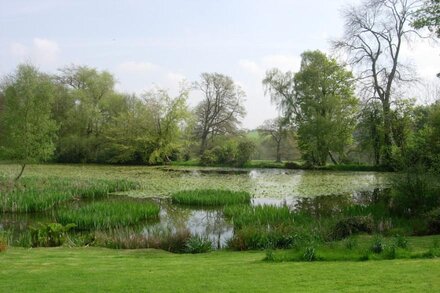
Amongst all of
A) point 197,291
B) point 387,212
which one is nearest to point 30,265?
point 197,291

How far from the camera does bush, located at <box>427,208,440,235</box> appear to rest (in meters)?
11.6

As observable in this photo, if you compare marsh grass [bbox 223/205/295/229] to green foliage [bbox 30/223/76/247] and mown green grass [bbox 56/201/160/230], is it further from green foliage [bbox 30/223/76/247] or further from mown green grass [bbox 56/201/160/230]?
green foliage [bbox 30/223/76/247]

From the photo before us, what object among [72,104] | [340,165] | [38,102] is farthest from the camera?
[72,104]

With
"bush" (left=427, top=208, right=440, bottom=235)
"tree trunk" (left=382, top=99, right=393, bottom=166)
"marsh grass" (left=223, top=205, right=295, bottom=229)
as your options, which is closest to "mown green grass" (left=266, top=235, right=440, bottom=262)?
"bush" (left=427, top=208, right=440, bottom=235)

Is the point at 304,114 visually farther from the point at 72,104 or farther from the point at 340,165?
the point at 72,104

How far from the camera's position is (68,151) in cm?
4856

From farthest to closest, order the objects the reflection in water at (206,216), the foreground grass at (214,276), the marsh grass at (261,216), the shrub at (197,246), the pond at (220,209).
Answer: the pond at (220,209) → the reflection in water at (206,216) → the marsh grass at (261,216) → the shrub at (197,246) → the foreground grass at (214,276)

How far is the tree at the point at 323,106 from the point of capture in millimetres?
38938

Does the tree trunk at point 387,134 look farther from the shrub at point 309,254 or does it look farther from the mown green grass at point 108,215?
the shrub at point 309,254

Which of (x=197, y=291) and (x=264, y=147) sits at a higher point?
(x=264, y=147)

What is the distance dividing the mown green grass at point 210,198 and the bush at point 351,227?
732cm

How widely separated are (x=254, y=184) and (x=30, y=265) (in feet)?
63.9

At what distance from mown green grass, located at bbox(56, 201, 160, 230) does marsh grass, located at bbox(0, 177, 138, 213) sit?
2.93 metres

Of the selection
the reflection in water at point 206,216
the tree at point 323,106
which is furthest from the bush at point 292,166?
the reflection in water at point 206,216
